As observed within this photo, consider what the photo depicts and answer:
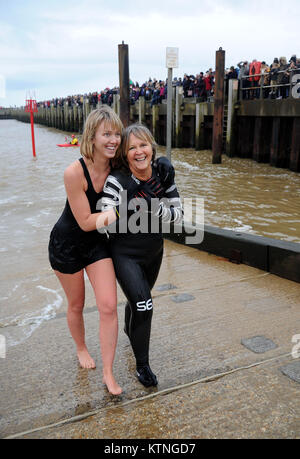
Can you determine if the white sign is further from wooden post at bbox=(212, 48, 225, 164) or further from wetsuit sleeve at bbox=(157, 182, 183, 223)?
wooden post at bbox=(212, 48, 225, 164)

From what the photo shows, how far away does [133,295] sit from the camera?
7.82 feet

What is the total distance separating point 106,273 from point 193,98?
60.4 feet

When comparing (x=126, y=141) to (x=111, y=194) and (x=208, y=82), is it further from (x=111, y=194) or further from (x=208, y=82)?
(x=208, y=82)

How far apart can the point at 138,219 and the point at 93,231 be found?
0.87 ft

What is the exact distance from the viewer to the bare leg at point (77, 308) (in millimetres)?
2566

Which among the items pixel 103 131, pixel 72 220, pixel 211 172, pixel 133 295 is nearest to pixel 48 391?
pixel 133 295

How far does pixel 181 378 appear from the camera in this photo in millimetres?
2545

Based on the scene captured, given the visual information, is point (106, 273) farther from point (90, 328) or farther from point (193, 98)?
point (193, 98)

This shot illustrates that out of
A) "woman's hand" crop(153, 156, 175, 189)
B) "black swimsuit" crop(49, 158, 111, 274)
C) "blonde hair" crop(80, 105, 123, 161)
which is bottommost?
"black swimsuit" crop(49, 158, 111, 274)

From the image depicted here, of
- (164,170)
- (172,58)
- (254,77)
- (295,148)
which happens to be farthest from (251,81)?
(164,170)

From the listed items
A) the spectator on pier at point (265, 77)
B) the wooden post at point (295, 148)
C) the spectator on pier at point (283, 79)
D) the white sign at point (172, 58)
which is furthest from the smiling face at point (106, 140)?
the spectator on pier at point (265, 77)

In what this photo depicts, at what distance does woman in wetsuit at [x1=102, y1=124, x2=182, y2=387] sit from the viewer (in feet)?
7.88

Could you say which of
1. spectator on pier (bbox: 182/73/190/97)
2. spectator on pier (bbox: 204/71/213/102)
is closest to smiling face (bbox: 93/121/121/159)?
spectator on pier (bbox: 204/71/213/102)

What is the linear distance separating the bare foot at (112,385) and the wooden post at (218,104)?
45.1 ft
